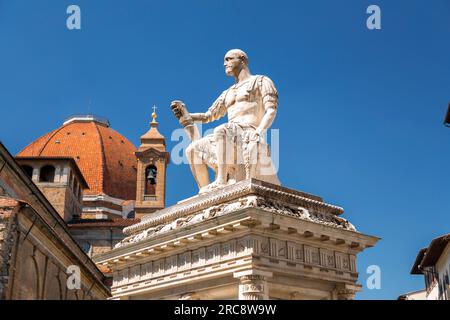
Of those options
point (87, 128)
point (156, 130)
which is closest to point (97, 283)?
point (156, 130)

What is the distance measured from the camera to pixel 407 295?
55.8m

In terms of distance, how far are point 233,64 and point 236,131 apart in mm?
1770

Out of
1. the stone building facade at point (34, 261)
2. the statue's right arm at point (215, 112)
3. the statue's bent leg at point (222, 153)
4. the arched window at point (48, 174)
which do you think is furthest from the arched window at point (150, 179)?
the statue's bent leg at point (222, 153)

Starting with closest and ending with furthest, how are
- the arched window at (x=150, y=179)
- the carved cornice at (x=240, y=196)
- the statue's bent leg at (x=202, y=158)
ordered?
1. the carved cornice at (x=240, y=196)
2. the statue's bent leg at (x=202, y=158)
3. the arched window at (x=150, y=179)

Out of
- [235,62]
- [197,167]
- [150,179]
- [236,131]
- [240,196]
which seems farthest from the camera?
[150,179]

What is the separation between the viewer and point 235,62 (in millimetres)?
14562

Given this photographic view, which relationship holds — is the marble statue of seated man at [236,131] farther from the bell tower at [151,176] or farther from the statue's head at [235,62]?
the bell tower at [151,176]

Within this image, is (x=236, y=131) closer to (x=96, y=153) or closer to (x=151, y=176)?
(x=151, y=176)

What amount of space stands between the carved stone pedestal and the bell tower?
56270 mm

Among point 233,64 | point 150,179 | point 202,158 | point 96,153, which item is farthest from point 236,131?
point 96,153

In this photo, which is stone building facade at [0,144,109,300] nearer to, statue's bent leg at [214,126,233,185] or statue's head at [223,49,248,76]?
statue's bent leg at [214,126,233,185]

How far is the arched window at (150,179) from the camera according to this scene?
235 feet

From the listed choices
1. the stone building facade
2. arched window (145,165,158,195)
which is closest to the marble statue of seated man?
the stone building facade
